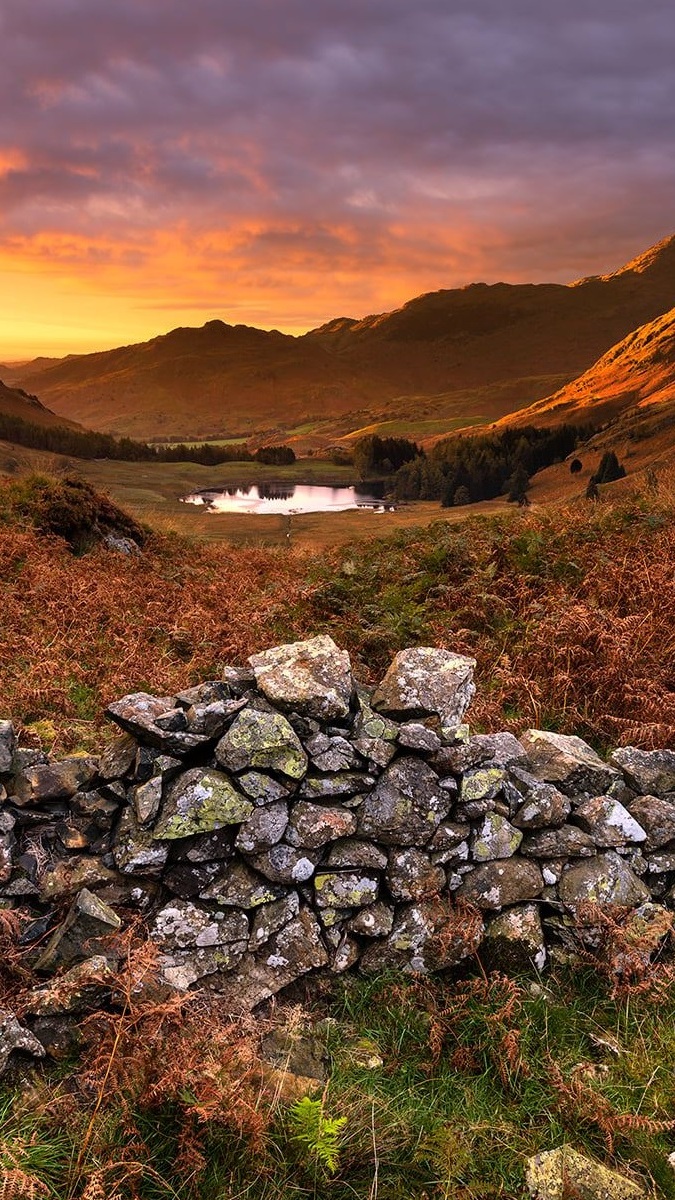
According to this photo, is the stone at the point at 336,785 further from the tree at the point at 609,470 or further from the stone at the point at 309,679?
the tree at the point at 609,470

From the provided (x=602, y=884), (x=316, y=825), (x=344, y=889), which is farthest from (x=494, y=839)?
(x=316, y=825)

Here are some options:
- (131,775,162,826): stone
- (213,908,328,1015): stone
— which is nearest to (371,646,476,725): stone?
(213,908,328,1015): stone

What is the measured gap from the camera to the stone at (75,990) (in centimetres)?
406

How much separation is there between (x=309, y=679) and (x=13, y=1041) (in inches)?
119

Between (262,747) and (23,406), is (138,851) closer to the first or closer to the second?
(262,747)

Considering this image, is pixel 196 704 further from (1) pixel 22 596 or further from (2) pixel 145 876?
(1) pixel 22 596

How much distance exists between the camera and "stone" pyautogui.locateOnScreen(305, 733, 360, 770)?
510 cm

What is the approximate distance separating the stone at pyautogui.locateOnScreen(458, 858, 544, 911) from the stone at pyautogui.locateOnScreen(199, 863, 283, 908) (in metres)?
1.64

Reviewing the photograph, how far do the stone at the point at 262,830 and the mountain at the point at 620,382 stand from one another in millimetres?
57120

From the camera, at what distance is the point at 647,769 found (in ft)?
20.8

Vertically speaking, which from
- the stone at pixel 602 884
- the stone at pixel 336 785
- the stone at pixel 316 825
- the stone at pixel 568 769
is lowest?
the stone at pixel 602 884

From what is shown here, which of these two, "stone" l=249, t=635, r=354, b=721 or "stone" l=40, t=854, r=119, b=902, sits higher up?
"stone" l=249, t=635, r=354, b=721

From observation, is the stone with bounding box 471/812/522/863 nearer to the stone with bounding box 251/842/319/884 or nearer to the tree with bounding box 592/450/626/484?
the stone with bounding box 251/842/319/884

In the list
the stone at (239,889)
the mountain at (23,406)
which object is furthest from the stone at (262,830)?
the mountain at (23,406)
